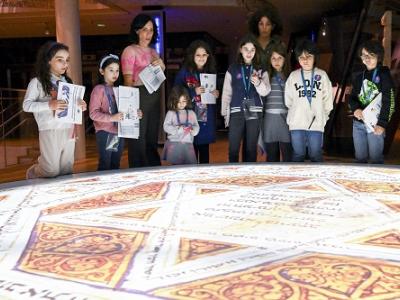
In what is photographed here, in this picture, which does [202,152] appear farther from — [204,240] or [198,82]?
[204,240]

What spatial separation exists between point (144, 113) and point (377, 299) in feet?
12.0

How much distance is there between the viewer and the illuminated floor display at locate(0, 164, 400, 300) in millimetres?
1238

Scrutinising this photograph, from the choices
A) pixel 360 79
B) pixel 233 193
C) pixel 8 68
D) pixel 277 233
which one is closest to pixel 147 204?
pixel 233 193

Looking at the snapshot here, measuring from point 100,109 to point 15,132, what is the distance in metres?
4.72

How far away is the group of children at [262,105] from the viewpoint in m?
4.30

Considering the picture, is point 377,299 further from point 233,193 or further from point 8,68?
point 8,68

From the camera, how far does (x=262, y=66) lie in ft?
14.5

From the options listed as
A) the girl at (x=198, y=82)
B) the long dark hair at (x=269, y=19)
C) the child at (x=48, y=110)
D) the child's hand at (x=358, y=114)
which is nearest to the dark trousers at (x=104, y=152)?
the child at (x=48, y=110)

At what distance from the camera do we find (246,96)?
4.45 meters

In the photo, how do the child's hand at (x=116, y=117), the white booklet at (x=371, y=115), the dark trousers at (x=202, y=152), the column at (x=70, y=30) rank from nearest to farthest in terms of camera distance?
1. the child's hand at (x=116, y=117)
2. the white booklet at (x=371, y=115)
3. the dark trousers at (x=202, y=152)
4. the column at (x=70, y=30)

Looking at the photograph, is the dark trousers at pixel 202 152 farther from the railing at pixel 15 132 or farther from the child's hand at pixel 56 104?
the railing at pixel 15 132

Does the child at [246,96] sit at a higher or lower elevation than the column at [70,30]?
lower

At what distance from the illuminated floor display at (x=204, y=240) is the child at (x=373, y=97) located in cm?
156

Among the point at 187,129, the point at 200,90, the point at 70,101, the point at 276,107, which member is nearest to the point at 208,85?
the point at 200,90
